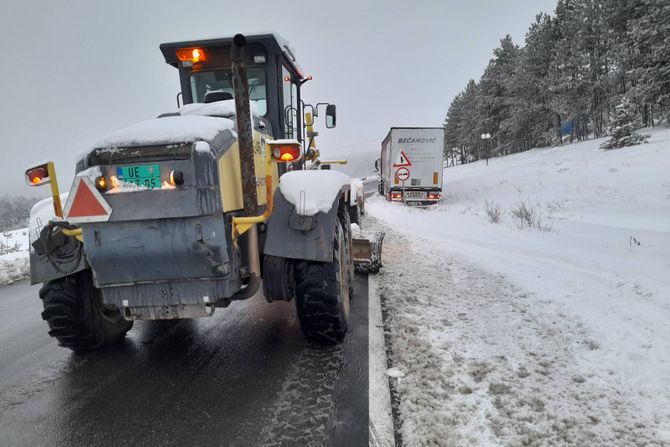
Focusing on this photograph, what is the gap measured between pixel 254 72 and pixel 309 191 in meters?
2.45

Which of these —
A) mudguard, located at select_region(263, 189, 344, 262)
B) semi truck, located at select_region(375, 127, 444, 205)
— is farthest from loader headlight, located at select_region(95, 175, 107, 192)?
semi truck, located at select_region(375, 127, 444, 205)

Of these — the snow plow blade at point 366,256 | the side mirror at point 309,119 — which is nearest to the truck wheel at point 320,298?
the snow plow blade at point 366,256

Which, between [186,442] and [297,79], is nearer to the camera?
[186,442]

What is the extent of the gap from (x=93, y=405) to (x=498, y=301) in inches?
160

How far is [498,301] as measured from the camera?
4.52 meters

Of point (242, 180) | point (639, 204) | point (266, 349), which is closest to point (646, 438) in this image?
point (266, 349)

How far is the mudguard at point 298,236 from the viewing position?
3.17 metres

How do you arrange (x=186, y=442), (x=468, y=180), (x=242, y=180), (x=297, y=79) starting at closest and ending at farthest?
Answer: (x=186, y=442) < (x=242, y=180) < (x=297, y=79) < (x=468, y=180)

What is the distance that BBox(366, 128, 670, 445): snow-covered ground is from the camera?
2.34 meters

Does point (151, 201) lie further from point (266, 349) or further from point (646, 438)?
point (646, 438)

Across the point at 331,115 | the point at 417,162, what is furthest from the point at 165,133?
the point at 417,162

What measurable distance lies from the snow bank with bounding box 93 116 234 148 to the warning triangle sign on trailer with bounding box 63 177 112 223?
349 mm

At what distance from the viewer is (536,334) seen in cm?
355

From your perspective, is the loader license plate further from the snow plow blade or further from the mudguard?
the snow plow blade
